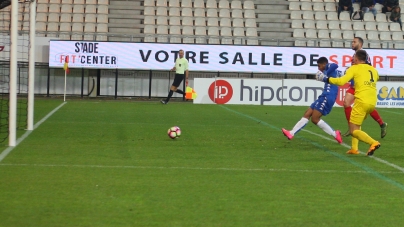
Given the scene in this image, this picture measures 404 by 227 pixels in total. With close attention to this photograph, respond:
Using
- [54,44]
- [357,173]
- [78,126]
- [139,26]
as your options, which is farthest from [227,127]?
Result: [139,26]

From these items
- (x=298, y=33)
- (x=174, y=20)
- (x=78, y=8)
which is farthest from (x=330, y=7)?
(x=78, y=8)

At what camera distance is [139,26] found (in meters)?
32.2

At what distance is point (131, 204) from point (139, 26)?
2606 centimetres

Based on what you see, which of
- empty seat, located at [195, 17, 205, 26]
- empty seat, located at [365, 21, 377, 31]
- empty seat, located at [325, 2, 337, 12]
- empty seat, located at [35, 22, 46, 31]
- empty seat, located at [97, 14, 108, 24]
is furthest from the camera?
empty seat, located at [325, 2, 337, 12]

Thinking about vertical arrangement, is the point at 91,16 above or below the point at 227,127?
above

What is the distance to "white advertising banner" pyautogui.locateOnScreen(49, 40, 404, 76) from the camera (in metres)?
28.6

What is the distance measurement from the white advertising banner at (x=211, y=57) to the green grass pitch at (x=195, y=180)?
45.2ft

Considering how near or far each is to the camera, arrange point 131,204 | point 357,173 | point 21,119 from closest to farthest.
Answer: point 131,204 → point 357,173 → point 21,119

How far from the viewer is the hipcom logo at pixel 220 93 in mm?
27984

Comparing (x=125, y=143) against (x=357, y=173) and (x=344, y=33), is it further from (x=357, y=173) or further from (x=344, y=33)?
(x=344, y=33)

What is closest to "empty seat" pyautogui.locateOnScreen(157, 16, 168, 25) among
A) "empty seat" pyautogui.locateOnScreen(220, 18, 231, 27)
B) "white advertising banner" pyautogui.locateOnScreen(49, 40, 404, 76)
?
"empty seat" pyautogui.locateOnScreen(220, 18, 231, 27)

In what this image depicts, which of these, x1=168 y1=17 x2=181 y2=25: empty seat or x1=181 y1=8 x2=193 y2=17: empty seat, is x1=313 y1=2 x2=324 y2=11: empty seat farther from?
x1=168 y1=17 x2=181 y2=25: empty seat

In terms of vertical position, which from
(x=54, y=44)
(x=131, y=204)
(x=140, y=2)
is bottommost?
(x=131, y=204)

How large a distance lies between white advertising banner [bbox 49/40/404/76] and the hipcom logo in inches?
60.3
